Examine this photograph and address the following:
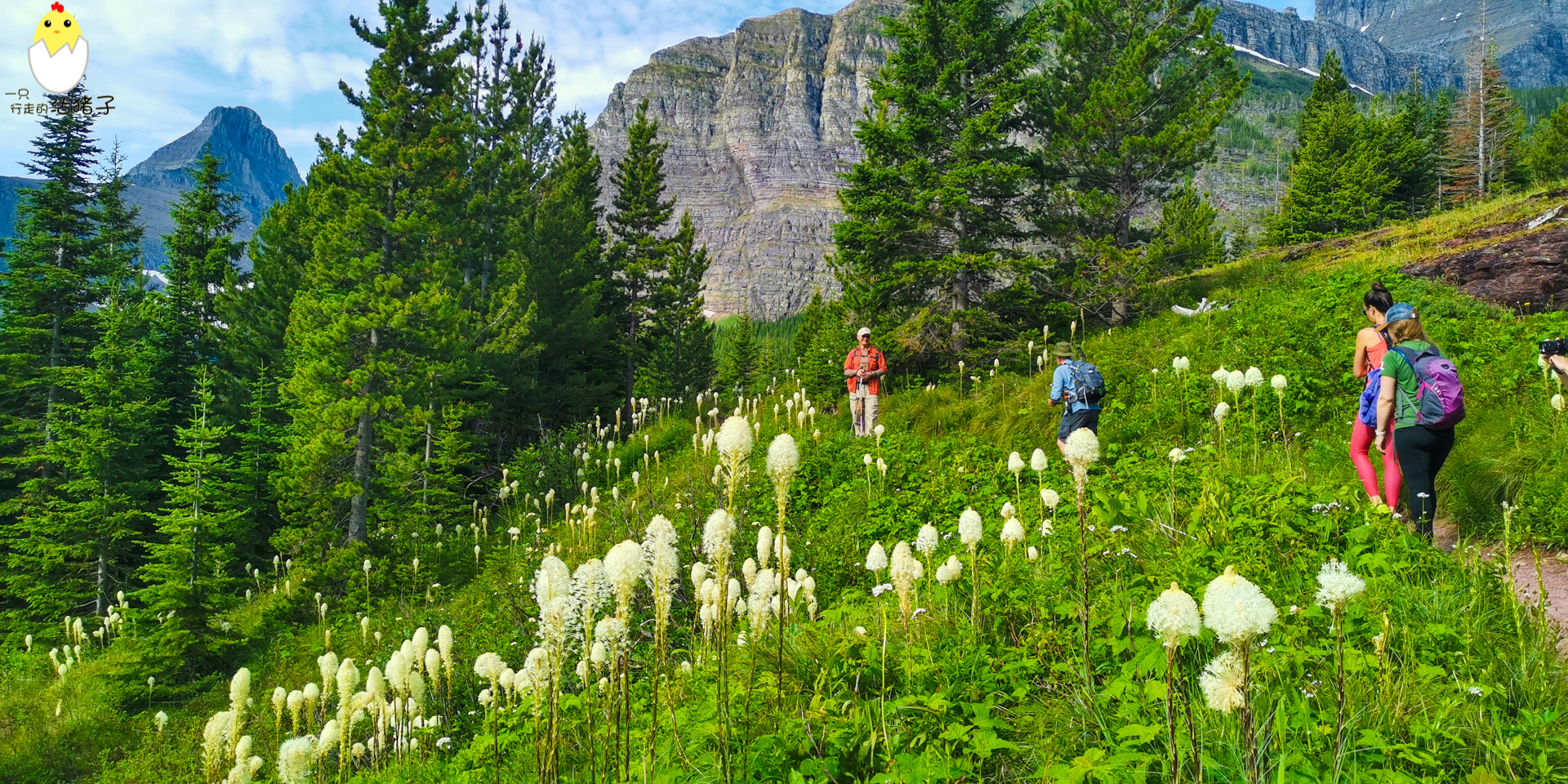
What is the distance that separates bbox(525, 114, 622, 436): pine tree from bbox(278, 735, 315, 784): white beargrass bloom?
1758cm

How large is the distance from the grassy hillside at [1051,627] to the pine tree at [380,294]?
3.03 metres

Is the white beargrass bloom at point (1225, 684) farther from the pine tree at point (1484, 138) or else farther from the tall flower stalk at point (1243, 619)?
the pine tree at point (1484, 138)

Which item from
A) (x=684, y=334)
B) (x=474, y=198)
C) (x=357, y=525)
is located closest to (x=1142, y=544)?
(x=357, y=525)

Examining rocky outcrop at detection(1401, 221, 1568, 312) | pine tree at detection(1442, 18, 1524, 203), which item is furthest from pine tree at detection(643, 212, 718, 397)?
pine tree at detection(1442, 18, 1524, 203)

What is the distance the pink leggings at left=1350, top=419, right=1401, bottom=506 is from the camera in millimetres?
5020

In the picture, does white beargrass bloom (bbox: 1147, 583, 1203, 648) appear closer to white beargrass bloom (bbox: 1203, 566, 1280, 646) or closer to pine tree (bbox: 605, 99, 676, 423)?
white beargrass bloom (bbox: 1203, 566, 1280, 646)

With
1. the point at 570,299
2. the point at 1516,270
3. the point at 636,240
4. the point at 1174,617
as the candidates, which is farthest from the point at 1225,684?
the point at 636,240

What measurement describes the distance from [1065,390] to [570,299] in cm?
1991

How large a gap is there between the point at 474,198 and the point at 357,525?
9.17 m

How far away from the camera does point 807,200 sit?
585ft

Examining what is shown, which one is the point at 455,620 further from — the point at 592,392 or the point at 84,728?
the point at 592,392

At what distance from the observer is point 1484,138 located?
43531 mm

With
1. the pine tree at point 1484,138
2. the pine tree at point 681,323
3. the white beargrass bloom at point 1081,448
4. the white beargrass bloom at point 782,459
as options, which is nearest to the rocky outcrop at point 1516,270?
the white beargrass bloom at point 1081,448

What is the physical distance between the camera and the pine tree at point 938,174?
46.1ft
